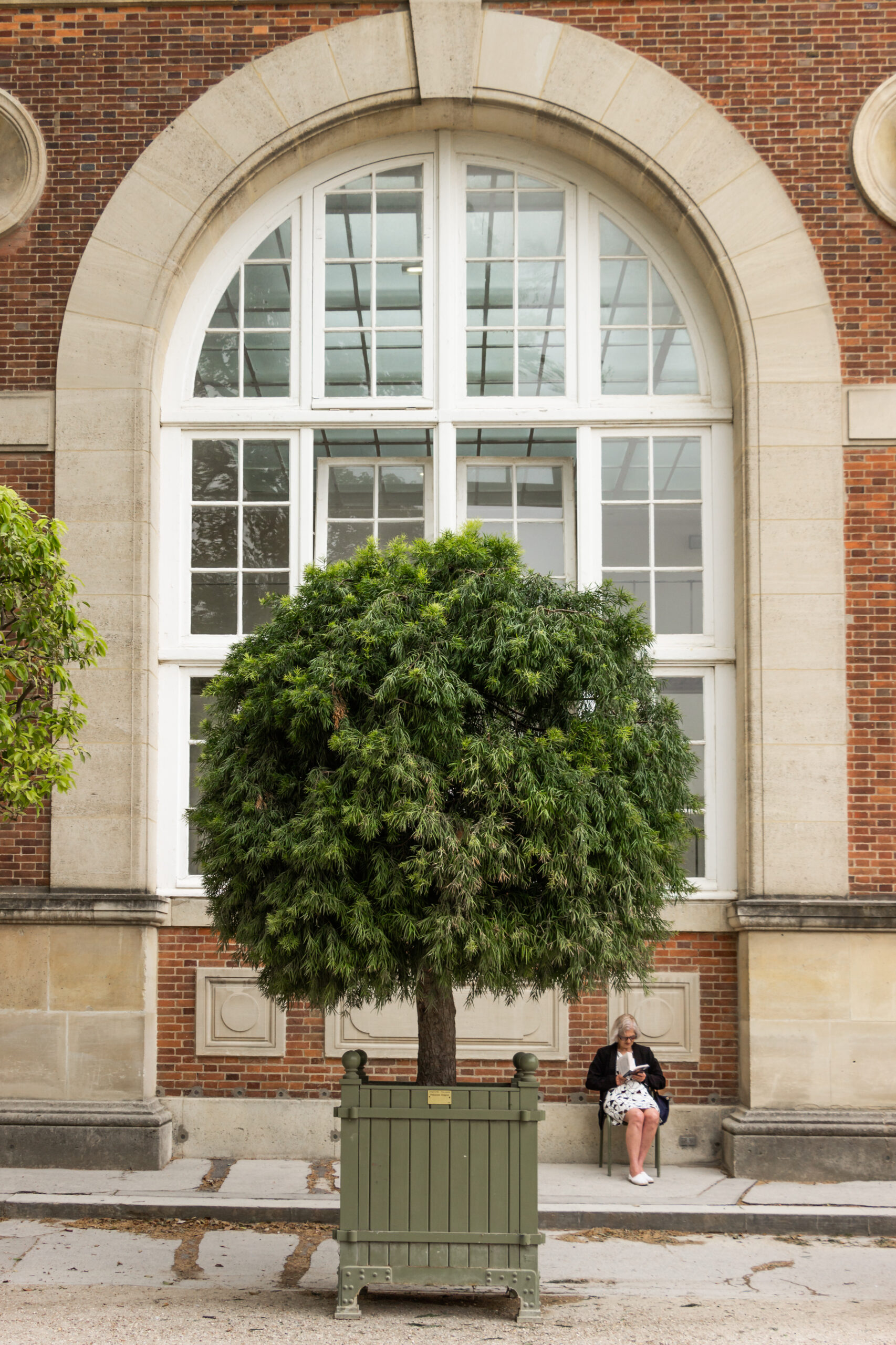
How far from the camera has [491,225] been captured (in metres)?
11.2

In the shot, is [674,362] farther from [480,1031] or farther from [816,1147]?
[816,1147]

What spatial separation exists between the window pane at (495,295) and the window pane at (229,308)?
2.01m

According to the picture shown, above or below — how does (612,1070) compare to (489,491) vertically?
below

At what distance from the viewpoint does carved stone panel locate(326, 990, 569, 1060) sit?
10.3 meters

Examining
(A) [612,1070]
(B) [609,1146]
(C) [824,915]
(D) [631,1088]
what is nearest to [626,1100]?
(D) [631,1088]

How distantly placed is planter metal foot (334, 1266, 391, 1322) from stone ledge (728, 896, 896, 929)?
4451 mm

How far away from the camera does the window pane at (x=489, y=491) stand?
11125 millimetres

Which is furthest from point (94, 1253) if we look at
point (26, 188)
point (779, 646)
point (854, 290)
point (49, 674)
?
point (854, 290)

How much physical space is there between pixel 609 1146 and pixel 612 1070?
58 cm

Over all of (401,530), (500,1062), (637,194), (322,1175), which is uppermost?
(637,194)

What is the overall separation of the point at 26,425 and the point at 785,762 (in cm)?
673

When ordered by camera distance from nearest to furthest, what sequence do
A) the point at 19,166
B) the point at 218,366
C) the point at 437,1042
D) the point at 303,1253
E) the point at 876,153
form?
the point at 437,1042 < the point at 303,1253 < the point at 876,153 < the point at 19,166 < the point at 218,366

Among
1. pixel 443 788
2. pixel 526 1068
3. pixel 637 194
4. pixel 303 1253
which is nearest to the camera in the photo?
pixel 443 788

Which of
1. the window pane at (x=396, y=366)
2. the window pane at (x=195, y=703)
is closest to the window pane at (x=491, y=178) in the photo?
the window pane at (x=396, y=366)
